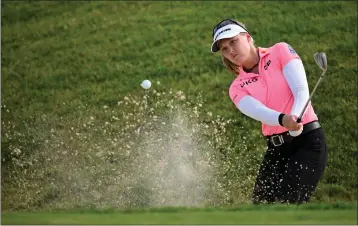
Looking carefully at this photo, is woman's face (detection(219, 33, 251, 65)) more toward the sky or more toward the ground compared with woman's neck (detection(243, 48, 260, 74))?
more toward the sky

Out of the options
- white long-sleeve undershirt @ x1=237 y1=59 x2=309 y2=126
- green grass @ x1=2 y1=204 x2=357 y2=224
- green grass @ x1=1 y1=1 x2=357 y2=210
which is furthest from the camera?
green grass @ x1=1 y1=1 x2=357 y2=210

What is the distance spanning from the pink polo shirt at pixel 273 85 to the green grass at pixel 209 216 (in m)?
1.33

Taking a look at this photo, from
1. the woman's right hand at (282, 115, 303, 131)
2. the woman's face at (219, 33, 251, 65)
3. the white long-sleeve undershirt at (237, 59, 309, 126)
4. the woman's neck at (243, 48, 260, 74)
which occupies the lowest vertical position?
the woman's right hand at (282, 115, 303, 131)

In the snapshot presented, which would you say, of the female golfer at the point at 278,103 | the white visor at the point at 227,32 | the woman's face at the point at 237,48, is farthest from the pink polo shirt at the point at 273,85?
the white visor at the point at 227,32

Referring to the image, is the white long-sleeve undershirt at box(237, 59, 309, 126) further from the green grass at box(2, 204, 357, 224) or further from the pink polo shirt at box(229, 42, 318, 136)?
the green grass at box(2, 204, 357, 224)

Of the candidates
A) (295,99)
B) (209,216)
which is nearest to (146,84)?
(295,99)

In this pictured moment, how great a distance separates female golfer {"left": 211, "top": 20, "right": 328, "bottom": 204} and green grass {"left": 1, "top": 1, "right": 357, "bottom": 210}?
2.56 metres

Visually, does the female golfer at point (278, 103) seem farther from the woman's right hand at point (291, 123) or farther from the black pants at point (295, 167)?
the woman's right hand at point (291, 123)

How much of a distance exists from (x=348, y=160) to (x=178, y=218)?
5.62m

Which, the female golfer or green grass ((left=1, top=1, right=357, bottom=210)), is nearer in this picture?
the female golfer

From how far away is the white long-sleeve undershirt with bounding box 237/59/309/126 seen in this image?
483 centimetres

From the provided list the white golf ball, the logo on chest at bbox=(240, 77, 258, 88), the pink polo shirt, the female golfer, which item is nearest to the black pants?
the female golfer

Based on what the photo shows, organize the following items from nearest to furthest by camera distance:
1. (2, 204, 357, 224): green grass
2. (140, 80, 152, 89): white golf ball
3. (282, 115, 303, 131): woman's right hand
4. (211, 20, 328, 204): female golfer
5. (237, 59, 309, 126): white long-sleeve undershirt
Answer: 1. (2, 204, 357, 224): green grass
2. (282, 115, 303, 131): woman's right hand
3. (237, 59, 309, 126): white long-sleeve undershirt
4. (211, 20, 328, 204): female golfer
5. (140, 80, 152, 89): white golf ball

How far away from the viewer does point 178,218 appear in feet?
11.0
